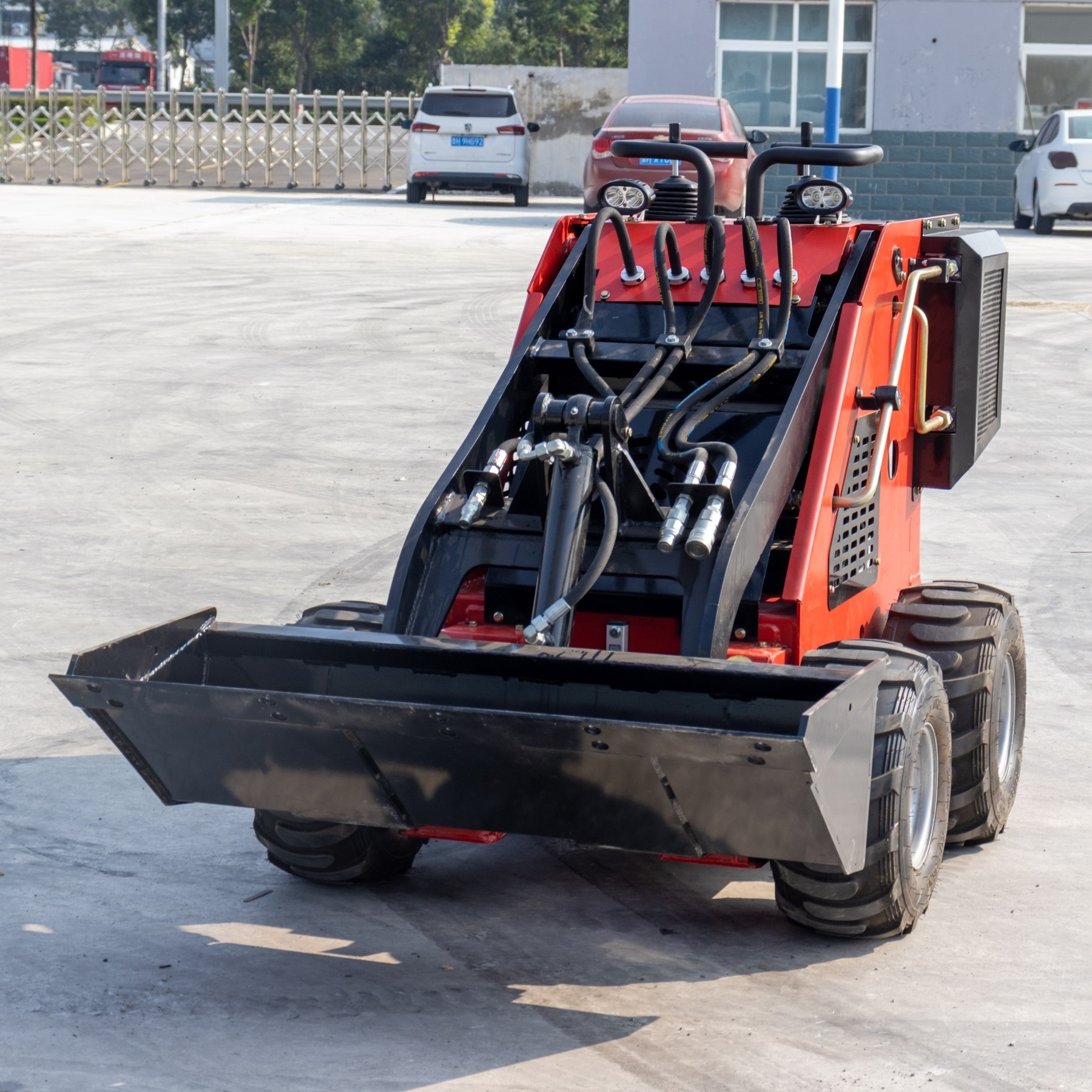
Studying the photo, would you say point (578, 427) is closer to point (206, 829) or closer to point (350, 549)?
point (206, 829)

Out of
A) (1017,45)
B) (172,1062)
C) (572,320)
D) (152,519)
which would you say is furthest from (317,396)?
(1017,45)

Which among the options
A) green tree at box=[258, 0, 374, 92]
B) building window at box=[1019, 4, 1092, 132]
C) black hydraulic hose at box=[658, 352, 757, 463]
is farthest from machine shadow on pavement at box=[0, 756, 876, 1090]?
green tree at box=[258, 0, 374, 92]

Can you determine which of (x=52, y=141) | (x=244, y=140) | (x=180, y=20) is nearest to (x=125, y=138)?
(x=52, y=141)

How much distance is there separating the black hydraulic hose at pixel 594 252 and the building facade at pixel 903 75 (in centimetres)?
2248

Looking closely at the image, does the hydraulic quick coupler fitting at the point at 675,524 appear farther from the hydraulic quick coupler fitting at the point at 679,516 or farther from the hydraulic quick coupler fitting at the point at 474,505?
the hydraulic quick coupler fitting at the point at 474,505

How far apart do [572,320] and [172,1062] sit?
2561mm

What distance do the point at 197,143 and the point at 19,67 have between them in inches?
2115

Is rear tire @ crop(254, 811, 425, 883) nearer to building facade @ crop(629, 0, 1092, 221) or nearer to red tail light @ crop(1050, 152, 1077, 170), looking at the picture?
red tail light @ crop(1050, 152, 1077, 170)

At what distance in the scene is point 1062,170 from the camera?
22656mm

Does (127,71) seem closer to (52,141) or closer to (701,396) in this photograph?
(52,141)

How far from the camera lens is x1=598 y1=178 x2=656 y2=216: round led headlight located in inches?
215

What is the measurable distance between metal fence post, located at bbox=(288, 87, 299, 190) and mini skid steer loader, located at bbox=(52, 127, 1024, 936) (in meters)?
26.7

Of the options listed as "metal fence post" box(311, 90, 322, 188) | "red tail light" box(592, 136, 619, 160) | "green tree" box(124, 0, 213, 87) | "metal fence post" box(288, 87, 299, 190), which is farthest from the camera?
"green tree" box(124, 0, 213, 87)

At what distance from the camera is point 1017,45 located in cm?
2697
